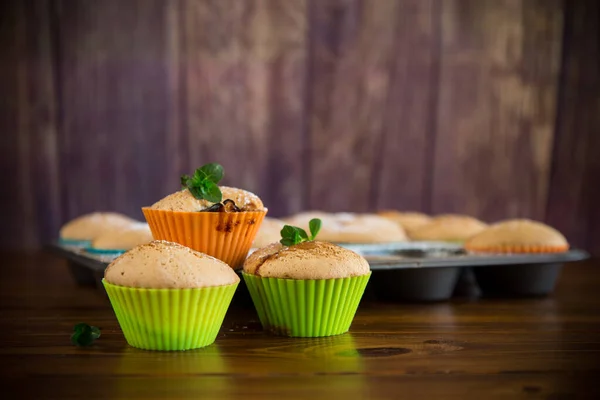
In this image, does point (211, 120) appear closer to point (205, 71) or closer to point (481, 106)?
point (205, 71)

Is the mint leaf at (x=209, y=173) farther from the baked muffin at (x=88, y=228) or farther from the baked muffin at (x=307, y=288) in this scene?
the baked muffin at (x=88, y=228)

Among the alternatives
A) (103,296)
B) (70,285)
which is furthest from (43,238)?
(103,296)

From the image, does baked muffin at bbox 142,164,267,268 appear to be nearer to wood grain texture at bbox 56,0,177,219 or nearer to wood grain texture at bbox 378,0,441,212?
wood grain texture at bbox 56,0,177,219

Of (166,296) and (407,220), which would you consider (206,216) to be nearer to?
(166,296)

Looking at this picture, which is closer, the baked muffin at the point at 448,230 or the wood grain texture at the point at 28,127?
the baked muffin at the point at 448,230

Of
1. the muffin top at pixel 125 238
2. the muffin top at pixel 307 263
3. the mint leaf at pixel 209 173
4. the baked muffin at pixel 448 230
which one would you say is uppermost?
the mint leaf at pixel 209 173

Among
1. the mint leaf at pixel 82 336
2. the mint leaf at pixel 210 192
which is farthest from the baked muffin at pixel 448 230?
the mint leaf at pixel 82 336
